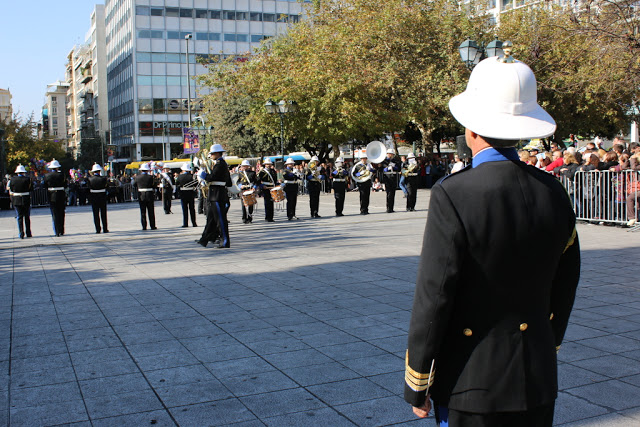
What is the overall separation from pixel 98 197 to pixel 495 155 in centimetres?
1627

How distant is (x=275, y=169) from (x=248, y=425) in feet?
52.0

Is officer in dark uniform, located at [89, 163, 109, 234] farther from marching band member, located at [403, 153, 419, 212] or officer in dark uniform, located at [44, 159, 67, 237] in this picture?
marching band member, located at [403, 153, 419, 212]

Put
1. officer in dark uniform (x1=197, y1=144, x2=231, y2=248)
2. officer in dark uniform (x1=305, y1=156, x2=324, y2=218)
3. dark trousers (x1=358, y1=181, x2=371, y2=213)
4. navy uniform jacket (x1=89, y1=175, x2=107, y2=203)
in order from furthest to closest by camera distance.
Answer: dark trousers (x1=358, y1=181, x2=371, y2=213) → officer in dark uniform (x1=305, y1=156, x2=324, y2=218) → navy uniform jacket (x1=89, y1=175, x2=107, y2=203) → officer in dark uniform (x1=197, y1=144, x2=231, y2=248)

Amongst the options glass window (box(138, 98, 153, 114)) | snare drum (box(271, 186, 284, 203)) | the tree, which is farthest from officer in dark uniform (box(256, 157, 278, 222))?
glass window (box(138, 98, 153, 114))

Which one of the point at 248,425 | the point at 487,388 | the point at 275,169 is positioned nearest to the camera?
the point at 487,388

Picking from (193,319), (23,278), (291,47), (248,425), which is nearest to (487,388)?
(248,425)

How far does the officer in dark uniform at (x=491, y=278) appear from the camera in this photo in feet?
7.45

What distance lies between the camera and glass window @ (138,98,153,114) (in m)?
73.5

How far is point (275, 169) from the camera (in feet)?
64.6

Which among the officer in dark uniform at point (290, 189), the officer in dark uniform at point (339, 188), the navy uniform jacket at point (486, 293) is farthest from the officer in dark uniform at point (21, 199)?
the navy uniform jacket at point (486, 293)

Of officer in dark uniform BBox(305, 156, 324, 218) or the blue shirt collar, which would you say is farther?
officer in dark uniform BBox(305, 156, 324, 218)

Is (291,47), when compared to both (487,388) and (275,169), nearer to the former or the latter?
(275,169)

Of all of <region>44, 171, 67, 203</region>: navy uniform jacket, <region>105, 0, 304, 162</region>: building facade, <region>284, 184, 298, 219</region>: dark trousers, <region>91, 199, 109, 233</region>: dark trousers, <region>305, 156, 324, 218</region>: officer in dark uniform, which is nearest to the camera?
<region>44, 171, 67, 203</region>: navy uniform jacket

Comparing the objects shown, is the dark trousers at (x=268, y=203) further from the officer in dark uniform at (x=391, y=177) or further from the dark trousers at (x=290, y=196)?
the officer in dark uniform at (x=391, y=177)
